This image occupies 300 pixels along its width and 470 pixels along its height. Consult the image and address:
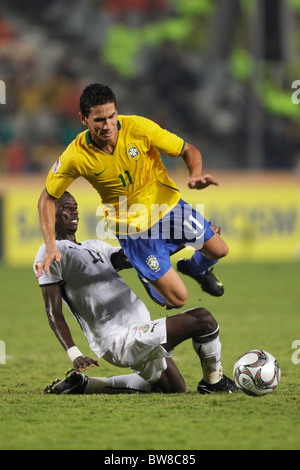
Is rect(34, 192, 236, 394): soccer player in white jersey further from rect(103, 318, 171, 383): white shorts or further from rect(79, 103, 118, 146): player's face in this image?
rect(79, 103, 118, 146): player's face

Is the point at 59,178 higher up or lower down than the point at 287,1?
lower down

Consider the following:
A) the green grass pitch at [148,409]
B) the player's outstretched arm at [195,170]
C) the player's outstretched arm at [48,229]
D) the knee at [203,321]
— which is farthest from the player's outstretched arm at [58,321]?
the player's outstretched arm at [195,170]

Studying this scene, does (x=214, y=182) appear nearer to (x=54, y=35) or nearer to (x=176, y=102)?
(x=176, y=102)

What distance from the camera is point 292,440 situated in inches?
154

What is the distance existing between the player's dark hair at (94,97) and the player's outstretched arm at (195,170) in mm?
669

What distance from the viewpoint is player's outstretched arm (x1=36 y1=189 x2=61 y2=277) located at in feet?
15.9

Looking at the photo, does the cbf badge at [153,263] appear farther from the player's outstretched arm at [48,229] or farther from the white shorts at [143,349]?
the player's outstretched arm at [48,229]

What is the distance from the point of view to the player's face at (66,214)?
544 cm

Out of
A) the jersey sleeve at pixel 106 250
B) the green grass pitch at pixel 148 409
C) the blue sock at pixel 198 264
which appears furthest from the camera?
the blue sock at pixel 198 264

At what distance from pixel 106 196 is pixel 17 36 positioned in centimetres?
1570

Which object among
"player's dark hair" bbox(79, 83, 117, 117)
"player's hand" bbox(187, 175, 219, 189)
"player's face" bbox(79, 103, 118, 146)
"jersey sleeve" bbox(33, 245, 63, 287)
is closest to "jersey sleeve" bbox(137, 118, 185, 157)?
"player's face" bbox(79, 103, 118, 146)

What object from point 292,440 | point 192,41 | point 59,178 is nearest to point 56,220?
point 59,178

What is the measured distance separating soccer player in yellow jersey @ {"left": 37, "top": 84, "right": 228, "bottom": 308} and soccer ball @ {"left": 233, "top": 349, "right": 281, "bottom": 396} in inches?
31.1

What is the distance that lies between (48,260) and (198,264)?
5.19 ft
